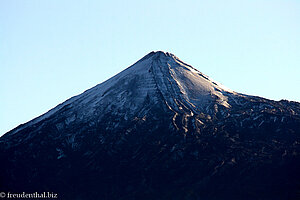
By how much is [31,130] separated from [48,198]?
47404mm

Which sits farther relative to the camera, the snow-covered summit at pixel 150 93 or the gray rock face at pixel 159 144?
the snow-covered summit at pixel 150 93

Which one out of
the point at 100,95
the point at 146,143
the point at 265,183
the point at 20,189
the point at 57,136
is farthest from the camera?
the point at 100,95

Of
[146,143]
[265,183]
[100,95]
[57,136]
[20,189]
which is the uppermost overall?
[100,95]

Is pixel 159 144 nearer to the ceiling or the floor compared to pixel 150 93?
nearer to the floor

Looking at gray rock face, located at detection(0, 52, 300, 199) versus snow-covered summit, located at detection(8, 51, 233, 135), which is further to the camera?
snow-covered summit, located at detection(8, 51, 233, 135)

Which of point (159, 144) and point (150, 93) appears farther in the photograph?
point (150, 93)

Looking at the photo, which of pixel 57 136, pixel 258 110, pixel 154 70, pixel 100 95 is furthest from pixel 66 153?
pixel 258 110

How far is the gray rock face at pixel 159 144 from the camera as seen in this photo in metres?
126

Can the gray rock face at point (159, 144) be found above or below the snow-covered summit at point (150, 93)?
below

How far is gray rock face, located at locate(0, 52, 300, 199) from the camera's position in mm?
126312

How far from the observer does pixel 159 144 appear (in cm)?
14612

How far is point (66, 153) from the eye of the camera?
15000cm

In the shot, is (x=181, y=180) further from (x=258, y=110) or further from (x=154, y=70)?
(x=154, y=70)

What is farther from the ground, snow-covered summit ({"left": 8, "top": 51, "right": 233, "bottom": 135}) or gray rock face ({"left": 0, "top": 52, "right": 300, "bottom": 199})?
snow-covered summit ({"left": 8, "top": 51, "right": 233, "bottom": 135})
